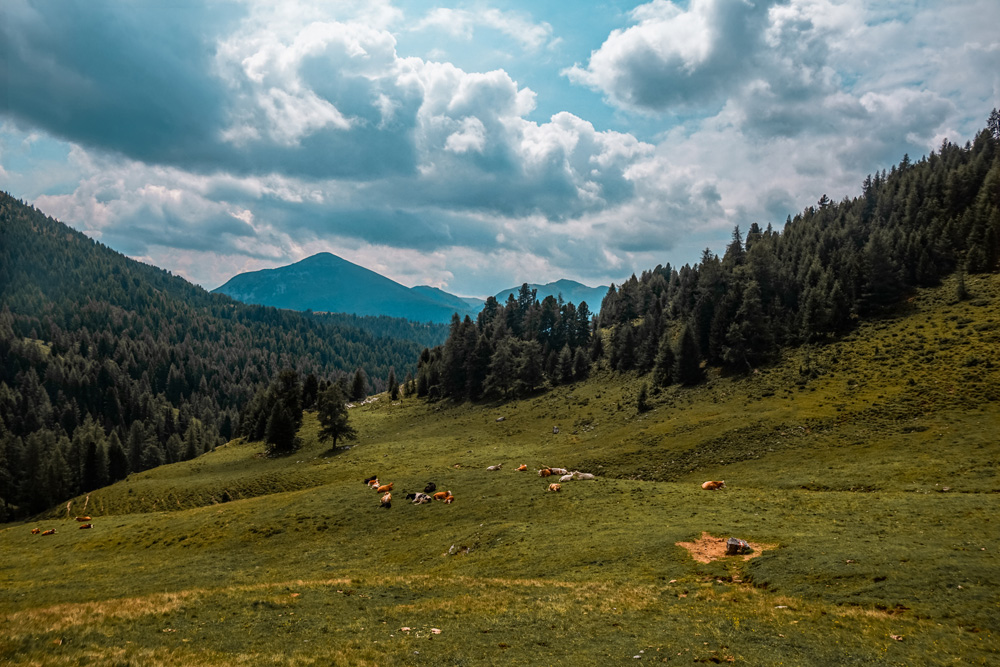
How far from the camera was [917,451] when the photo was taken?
42594mm

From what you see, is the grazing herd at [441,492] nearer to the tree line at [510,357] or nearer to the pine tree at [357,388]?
the tree line at [510,357]

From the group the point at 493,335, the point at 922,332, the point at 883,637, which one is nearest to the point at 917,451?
the point at 883,637

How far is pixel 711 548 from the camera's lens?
27.2 m

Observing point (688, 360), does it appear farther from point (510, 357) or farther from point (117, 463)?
point (117, 463)

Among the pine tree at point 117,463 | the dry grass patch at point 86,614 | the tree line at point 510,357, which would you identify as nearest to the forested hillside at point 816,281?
the tree line at point 510,357

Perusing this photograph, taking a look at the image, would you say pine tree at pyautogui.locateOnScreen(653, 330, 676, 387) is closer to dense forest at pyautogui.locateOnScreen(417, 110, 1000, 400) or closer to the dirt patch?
dense forest at pyautogui.locateOnScreen(417, 110, 1000, 400)

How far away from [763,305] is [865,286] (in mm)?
17651

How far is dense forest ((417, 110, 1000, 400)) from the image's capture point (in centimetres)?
8781

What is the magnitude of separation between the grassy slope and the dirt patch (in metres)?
0.67

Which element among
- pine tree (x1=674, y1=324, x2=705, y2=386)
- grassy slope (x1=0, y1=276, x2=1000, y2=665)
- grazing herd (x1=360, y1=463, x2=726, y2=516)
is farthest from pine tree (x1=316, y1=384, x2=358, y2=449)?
pine tree (x1=674, y1=324, x2=705, y2=386)

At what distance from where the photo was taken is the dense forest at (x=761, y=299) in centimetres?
8781

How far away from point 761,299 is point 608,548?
89.7 meters

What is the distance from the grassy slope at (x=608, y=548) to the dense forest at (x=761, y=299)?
49.7 ft

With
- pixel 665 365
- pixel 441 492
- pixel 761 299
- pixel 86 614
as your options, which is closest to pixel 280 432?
pixel 441 492
